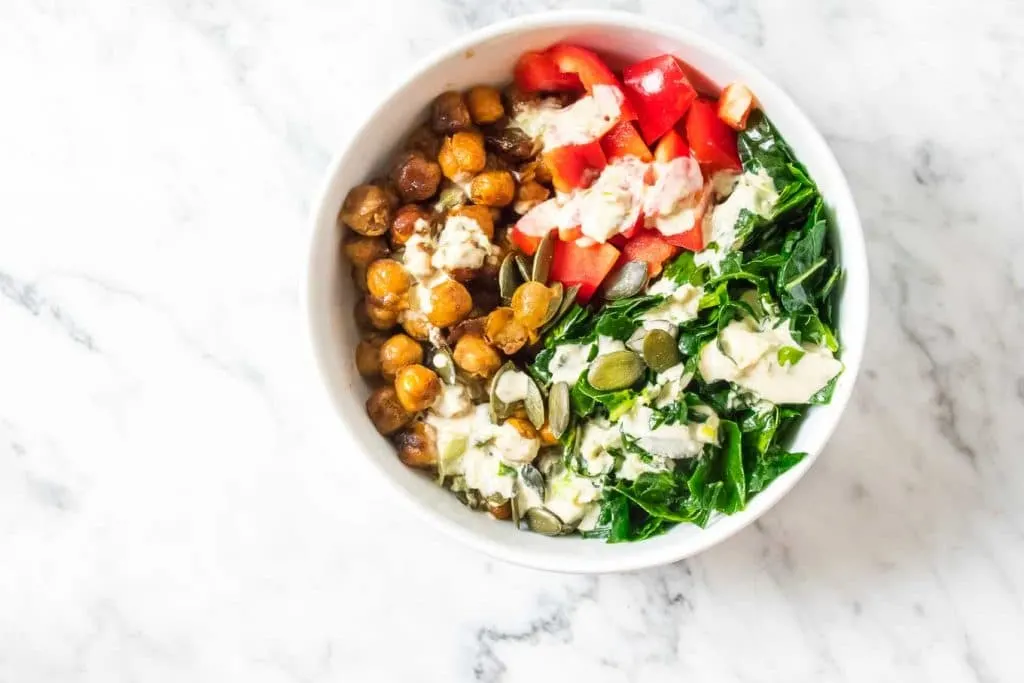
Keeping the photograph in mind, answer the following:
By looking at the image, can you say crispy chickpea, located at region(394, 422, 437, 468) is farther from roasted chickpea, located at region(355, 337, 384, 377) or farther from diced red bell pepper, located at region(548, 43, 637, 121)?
diced red bell pepper, located at region(548, 43, 637, 121)

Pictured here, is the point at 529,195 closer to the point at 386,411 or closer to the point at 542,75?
the point at 542,75

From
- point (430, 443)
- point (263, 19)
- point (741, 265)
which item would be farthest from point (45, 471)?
point (741, 265)

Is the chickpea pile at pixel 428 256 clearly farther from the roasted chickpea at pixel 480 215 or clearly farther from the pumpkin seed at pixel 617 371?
the pumpkin seed at pixel 617 371

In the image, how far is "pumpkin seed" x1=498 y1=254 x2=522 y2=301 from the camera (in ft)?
5.41

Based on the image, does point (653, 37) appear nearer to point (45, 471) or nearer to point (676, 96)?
point (676, 96)

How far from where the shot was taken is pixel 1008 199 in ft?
6.03

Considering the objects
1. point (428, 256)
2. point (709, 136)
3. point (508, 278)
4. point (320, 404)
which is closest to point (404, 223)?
point (428, 256)

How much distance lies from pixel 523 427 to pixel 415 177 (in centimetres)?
43

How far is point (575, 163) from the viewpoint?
1632 millimetres

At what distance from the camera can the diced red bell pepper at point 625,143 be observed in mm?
1612

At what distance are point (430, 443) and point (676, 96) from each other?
667 millimetres

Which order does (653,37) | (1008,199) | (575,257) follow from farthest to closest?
(1008,199) < (575,257) < (653,37)

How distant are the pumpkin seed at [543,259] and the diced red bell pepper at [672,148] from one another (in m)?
0.21

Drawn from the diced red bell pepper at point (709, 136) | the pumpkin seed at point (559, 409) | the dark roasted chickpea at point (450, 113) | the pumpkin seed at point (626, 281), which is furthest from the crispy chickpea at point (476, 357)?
the diced red bell pepper at point (709, 136)
